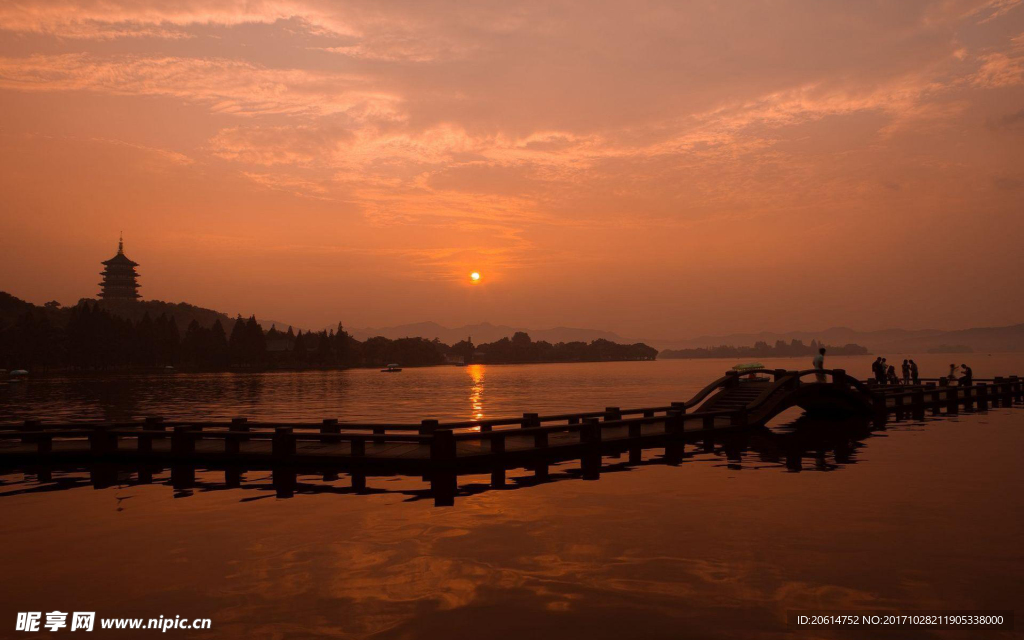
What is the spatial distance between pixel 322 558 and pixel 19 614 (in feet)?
14.5

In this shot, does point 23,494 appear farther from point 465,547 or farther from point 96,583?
point 465,547

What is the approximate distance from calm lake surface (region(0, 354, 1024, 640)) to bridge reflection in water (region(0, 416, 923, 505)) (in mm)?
197

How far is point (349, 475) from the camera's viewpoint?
21.1 metres

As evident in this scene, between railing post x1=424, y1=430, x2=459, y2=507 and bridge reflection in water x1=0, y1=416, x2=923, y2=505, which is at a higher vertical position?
railing post x1=424, y1=430, x2=459, y2=507

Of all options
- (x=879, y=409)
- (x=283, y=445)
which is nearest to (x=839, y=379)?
(x=879, y=409)

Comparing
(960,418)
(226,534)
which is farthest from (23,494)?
(960,418)

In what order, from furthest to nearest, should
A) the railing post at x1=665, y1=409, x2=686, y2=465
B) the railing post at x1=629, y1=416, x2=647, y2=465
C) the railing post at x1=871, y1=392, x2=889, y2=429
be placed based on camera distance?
the railing post at x1=871, y1=392, x2=889, y2=429 < the railing post at x1=665, y1=409, x2=686, y2=465 < the railing post at x1=629, y1=416, x2=647, y2=465

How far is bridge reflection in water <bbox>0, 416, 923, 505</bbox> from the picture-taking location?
734 inches

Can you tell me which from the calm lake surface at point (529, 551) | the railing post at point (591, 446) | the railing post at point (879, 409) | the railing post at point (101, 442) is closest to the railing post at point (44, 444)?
the calm lake surface at point (529, 551)

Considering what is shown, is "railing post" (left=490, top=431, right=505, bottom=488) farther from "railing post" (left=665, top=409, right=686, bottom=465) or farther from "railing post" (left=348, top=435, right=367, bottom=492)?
"railing post" (left=665, top=409, right=686, bottom=465)

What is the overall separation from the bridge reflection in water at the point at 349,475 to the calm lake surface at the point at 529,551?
0.20 meters

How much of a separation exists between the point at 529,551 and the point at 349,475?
9965mm

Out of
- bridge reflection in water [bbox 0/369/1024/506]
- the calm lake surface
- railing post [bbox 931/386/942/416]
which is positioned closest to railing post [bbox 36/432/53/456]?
bridge reflection in water [bbox 0/369/1024/506]

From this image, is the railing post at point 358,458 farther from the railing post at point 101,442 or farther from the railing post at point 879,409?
the railing post at point 879,409
